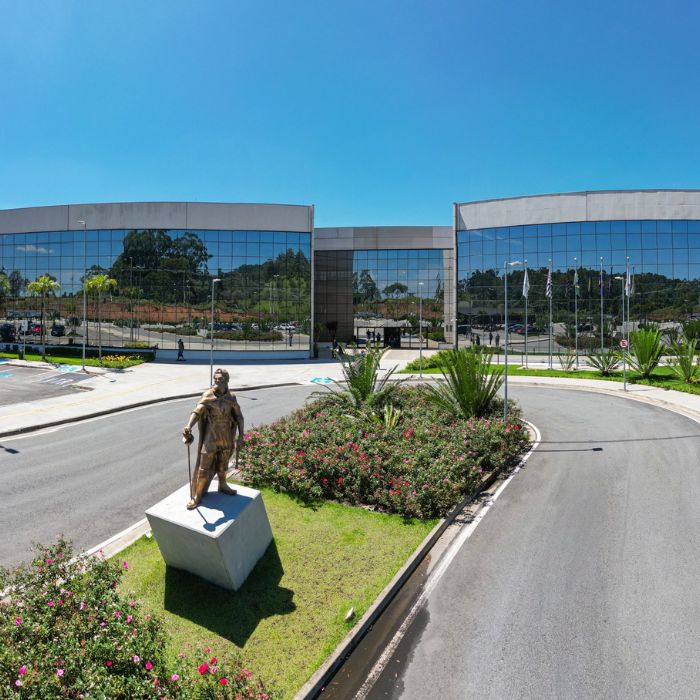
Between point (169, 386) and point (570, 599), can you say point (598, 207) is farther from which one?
point (570, 599)

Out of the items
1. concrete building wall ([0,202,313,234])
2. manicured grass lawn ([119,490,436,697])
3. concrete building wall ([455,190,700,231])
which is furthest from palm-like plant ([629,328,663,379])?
concrete building wall ([0,202,313,234])

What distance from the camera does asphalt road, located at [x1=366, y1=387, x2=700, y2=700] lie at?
5.56m

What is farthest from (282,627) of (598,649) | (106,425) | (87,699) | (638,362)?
(638,362)

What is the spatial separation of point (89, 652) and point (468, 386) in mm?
12518

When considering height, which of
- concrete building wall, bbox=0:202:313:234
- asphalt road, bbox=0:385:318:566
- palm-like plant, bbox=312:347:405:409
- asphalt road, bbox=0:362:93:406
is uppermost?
concrete building wall, bbox=0:202:313:234

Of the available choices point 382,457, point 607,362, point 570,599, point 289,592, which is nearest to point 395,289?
point 607,362

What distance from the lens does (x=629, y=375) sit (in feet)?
103

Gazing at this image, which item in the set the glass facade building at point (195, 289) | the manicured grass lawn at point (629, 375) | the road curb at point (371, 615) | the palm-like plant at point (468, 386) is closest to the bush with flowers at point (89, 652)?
the road curb at point (371, 615)

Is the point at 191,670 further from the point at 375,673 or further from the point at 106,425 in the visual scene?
the point at 106,425

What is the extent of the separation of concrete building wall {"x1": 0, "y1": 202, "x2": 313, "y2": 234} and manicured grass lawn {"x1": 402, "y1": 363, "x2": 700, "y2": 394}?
19.5 metres

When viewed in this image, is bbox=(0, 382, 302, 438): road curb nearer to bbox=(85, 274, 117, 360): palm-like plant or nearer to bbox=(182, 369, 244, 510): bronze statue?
bbox=(182, 369, 244, 510): bronze statue

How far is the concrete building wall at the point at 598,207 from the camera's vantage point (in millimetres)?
43844

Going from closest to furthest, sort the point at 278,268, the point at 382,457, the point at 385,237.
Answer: the point at 382,457
the point at 278,268
the point at 385,237

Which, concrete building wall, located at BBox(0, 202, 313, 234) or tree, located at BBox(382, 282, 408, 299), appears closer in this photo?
concrete building wall, located at BBox(0, 202, 313, 234)
